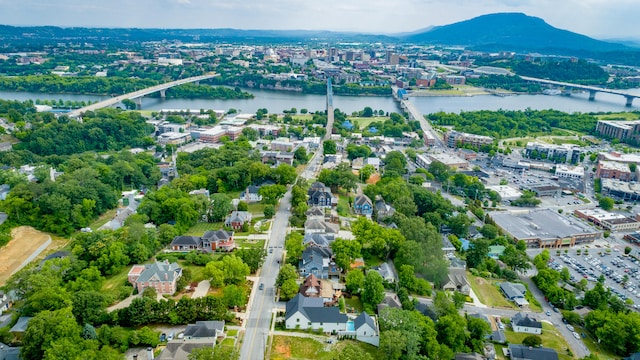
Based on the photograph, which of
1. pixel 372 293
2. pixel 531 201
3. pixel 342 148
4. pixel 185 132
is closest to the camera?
pixel 372 293

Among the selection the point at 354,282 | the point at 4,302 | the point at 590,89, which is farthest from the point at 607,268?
the point at 590,89

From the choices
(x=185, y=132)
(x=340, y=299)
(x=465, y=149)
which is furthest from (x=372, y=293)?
(x=185, y=132)

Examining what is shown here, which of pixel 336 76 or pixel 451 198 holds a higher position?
pixel 336 76

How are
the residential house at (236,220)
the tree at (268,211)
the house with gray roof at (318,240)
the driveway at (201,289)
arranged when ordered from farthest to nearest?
1. the tree at (268,211)
2. the residential house at (236,220)
3. the house with gray roof at (318,240)
4. the driveway at (201,289)

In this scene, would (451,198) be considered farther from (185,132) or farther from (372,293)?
(185,132)

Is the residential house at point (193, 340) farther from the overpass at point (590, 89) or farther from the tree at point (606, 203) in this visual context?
the overpass at point (590, 89)

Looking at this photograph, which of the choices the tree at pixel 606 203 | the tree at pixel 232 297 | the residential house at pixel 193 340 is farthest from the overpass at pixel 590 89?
the residential house at pixel 193 340

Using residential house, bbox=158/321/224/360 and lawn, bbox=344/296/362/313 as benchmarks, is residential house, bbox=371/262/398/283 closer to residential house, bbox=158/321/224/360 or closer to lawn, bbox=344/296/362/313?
lawn, bbox=344/296/362/313
